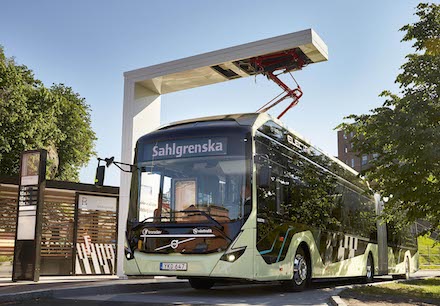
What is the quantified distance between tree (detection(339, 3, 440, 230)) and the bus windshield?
4.52 metres

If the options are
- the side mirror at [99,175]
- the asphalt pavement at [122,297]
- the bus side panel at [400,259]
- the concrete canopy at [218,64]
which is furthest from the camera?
the bus side panel at [400,259]

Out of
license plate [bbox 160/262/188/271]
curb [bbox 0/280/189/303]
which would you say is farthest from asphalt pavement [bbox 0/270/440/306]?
license plate [bbox 160/262/188/271]

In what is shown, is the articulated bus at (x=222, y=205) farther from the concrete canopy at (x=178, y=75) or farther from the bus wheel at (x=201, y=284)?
the concrete canopy at (x=178, y=75)

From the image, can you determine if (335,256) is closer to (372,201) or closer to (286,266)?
(286,266)

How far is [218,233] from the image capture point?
32.6ft

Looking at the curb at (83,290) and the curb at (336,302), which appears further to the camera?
the curb at (83,290)

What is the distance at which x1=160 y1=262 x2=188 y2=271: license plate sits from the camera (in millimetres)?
10086

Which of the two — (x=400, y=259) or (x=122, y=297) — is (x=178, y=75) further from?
(x=400, y=259)

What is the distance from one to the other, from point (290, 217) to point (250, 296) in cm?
184

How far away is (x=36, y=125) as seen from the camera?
101 ft

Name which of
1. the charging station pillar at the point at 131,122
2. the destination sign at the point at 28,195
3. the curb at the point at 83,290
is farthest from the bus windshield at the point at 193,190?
the charging station pillar at the point at 131,122

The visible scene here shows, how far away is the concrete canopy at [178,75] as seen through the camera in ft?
47.9

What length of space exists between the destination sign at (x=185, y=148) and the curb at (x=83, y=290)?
297cm

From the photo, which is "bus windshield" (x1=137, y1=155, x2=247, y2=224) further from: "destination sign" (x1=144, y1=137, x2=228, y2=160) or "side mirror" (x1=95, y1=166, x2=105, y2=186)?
"side mirror" (x1=95, y1=166, x2=105, y2=186)
